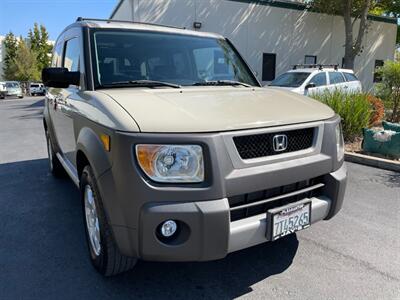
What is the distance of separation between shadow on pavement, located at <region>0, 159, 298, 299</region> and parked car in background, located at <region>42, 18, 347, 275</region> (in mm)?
193

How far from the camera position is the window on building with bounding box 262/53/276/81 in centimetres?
1798

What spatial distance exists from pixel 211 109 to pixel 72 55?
85.6 inches

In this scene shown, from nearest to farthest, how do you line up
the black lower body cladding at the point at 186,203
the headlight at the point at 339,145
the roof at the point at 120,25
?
the black lower body cladding at the point at 186,203
the headlight at the point at 339,145
the roof at the point at 120,25

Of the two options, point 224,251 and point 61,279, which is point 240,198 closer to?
point 224,251

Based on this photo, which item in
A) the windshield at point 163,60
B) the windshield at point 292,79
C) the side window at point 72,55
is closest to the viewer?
the windshield at point 163,60

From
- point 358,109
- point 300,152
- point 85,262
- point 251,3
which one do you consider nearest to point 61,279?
point 85,262

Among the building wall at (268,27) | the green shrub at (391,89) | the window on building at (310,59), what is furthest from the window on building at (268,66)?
the green shrub at (391,89)

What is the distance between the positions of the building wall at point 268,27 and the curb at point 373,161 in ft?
35.0

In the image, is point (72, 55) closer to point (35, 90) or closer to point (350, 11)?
point (350, 11)

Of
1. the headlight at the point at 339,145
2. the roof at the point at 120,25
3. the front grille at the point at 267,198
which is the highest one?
the roof at the point at 120,25

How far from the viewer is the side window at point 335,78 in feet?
37.9

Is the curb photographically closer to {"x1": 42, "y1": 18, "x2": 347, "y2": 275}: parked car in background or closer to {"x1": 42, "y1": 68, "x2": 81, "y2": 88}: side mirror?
{"x1": 42, "y1": 18, "x2": 347, "y2": 275}: parked car in background

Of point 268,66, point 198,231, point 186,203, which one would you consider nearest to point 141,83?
point 186,203

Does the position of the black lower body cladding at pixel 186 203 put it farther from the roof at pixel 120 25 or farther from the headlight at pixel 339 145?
the roof at pixel 120 25
